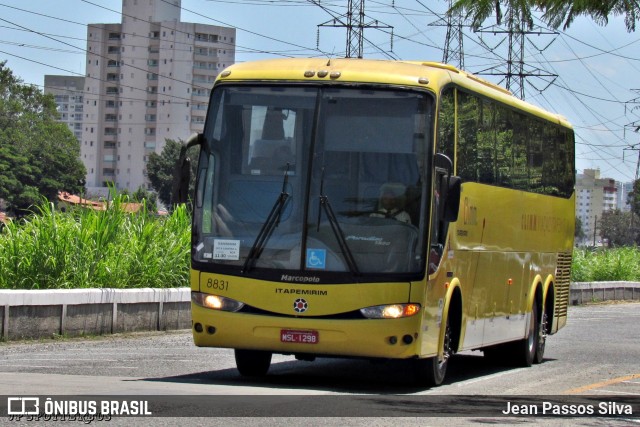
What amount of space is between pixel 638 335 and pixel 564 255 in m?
6.87

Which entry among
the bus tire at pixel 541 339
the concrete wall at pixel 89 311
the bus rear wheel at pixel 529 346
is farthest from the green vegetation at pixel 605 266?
the bus rear wheel at pixel 529 346

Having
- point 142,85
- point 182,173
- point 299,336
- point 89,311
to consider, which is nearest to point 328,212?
point 299,336

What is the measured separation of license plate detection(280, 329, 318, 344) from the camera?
13.3 meters

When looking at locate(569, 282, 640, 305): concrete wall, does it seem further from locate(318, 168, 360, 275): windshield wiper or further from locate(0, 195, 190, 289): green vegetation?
locate(318, 168, 360, 275): windshield wiper

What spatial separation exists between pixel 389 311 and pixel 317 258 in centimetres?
92

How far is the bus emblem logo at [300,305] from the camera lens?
44.0 ft

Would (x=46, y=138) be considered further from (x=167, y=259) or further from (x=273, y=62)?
(x=273, y=62)

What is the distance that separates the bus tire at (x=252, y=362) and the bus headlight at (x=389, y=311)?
1.89m

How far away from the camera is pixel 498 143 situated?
17156 millimetres

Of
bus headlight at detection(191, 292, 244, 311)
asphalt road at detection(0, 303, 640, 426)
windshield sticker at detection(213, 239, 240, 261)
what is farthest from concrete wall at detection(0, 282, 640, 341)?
windshield sticker at detection(213, 239, 240, 261)

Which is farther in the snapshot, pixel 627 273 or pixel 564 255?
pixel 627 273

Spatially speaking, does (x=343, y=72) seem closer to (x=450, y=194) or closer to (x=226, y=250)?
(x=450, y=194)

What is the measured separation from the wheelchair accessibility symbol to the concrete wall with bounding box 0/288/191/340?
22.9 ft

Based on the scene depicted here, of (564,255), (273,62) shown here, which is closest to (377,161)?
(273,62)
